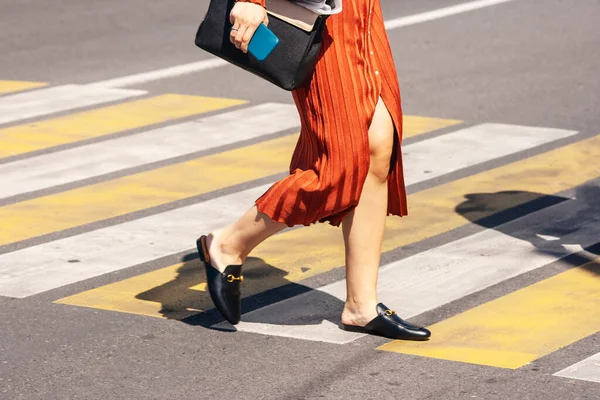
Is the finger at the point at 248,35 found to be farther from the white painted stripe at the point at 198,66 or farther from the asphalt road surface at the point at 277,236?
the white painted stripe at the point at 198,66

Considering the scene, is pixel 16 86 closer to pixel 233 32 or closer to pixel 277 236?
pixel 277 236

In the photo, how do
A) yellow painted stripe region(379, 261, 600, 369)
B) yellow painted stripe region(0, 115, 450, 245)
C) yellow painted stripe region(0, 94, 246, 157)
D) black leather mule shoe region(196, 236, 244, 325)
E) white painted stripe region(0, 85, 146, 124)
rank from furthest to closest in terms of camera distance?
white painted stripe region(0, 85, 146, 124), yellow painted stripe region(0, 94, 246, 157), yellow painted stripe region(0, 115, 450, 245), black leather mule shoe region(196, 236, 244, 325), yellow painted stripe region(379, 261, 600, 369)

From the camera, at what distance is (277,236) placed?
22.3ft

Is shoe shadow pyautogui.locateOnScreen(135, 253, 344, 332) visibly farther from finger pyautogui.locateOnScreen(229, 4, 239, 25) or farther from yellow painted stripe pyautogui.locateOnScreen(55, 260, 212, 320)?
finger pyautogui.locateOnScreen(229, 4, 239, 25)

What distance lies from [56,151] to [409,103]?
2575mm

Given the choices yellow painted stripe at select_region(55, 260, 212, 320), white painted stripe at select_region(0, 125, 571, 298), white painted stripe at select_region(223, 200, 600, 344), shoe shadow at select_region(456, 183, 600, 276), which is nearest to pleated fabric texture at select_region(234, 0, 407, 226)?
white painted stripe at select_region(223, 200, 600, 344)

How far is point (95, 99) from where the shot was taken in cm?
1026

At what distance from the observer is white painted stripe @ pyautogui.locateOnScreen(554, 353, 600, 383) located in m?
4.74

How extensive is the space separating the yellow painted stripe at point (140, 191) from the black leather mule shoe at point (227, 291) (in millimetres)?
1702

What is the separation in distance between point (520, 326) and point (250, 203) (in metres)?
2.31

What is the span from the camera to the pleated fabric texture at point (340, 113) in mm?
5039

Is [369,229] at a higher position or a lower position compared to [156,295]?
higher

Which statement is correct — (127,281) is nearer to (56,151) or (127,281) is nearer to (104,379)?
(104,379)

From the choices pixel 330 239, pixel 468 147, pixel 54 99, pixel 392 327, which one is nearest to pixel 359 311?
pixel 392 327
